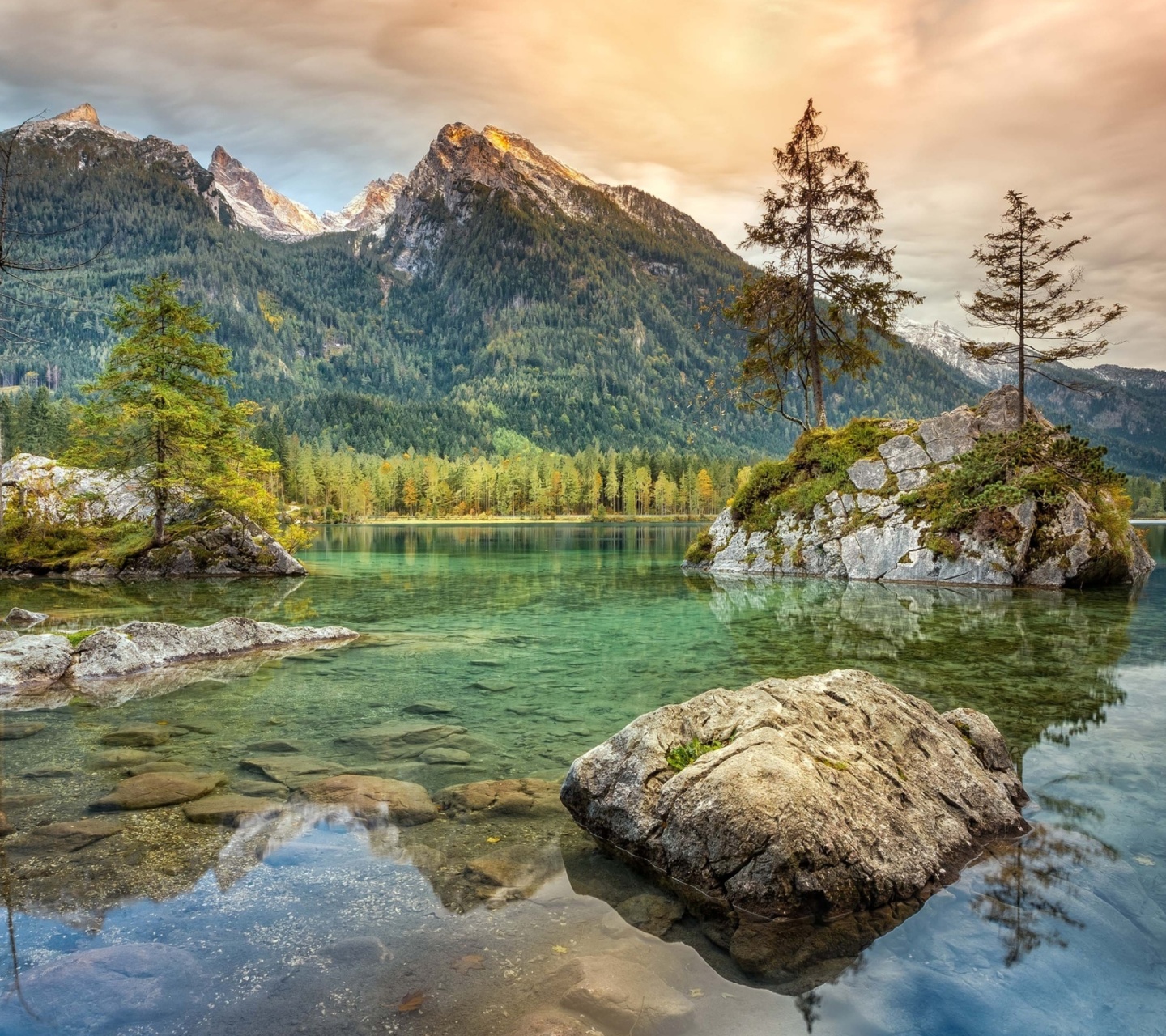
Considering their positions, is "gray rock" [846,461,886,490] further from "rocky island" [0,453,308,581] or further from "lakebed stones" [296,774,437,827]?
"lakebed stones" [296,774,437,827]

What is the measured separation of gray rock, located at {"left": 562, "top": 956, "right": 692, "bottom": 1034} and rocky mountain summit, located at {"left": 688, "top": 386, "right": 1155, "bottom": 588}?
30.8 meters

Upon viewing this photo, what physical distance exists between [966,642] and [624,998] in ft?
53.0

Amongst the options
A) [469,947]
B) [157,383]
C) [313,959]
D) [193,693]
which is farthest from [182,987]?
[157,383]

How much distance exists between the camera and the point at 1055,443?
30.5 meters

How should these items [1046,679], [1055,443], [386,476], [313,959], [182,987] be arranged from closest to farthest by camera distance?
[182,987] < [313,959] < [1046,679] < [1055,443] < [386,476]

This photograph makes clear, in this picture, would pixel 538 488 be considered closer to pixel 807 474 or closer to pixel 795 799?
pixel 807 474

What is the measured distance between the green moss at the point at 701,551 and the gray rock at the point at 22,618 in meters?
30.1

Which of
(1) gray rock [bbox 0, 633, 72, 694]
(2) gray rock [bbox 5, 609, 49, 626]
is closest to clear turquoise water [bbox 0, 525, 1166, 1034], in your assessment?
(1) gray rock [bbox 0, 633, 72, 694]

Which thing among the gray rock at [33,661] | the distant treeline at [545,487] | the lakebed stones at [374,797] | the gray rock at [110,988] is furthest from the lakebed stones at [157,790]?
the distant treeline at [545,487]

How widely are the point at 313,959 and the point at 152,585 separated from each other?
3090cm

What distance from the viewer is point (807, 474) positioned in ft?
125

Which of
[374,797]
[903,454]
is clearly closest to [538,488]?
[903,454]

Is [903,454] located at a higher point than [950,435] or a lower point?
lower

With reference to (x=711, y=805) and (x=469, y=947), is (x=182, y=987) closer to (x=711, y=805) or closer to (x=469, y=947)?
(x=469, y=947)
